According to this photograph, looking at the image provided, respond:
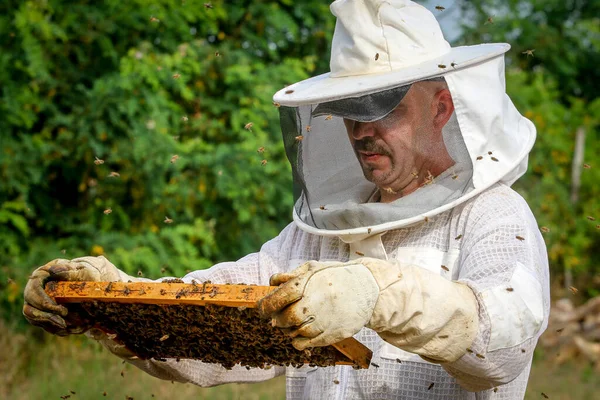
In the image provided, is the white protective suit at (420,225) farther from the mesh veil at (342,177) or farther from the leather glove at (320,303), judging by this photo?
the leather glove at (320,303)

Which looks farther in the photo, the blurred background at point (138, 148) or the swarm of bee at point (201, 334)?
the blurred background at point (138, 148)

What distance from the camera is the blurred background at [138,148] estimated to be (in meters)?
6.96

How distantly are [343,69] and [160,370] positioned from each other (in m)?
1.40

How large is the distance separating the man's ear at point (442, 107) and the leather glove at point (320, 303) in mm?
1133

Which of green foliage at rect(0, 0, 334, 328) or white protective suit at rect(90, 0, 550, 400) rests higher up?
white protective suit at rect(90, 0, 550, 400)

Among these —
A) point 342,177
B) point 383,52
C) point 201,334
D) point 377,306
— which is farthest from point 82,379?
point 377,306

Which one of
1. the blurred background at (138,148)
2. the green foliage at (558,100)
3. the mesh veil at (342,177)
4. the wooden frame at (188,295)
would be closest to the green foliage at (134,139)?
the blurred background at (138,148)

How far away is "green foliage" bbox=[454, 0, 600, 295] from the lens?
10.0 meters

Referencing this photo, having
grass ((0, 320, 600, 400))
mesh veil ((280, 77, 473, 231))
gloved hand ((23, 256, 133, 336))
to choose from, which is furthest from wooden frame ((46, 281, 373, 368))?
grass ((0, 320, 600, 400))

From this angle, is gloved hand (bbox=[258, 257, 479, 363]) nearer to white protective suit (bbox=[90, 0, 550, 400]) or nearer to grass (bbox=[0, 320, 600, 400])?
white protective suit (bbox=[90, 0, 550, 400])

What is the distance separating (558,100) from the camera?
1256cm

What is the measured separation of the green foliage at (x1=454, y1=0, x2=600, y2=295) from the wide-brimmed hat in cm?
615

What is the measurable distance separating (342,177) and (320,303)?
1347 millimetres

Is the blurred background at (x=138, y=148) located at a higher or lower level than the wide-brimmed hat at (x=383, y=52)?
lower
